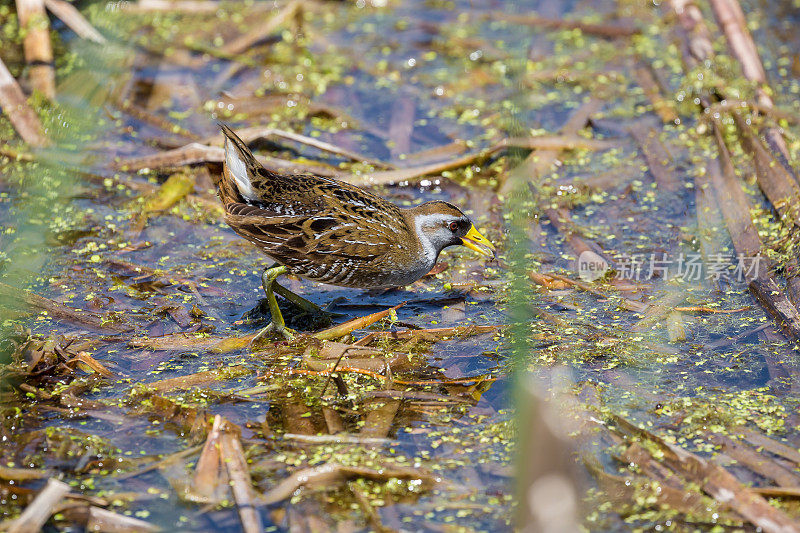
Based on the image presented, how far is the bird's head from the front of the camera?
488cm

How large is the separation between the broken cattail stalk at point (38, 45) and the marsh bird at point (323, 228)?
9.17 ft

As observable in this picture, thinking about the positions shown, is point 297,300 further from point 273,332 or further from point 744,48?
point 744,48

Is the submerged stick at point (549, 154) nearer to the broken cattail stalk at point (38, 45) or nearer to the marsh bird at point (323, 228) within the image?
the marsh bird at point (323, 228)

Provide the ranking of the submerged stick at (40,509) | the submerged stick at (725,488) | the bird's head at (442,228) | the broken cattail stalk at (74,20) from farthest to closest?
Answer: the broken cattail stalk at (74,20) < the bird's head at (442,228) < the submerged stick at (725,488) < the submerged stick at (40,509)

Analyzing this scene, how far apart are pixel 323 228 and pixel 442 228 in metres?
0.69

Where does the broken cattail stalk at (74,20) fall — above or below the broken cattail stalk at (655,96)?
above

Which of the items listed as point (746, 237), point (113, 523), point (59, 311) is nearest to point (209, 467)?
point (113, 523)

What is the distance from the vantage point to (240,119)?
6.96 meters

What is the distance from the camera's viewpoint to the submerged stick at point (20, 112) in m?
6.24

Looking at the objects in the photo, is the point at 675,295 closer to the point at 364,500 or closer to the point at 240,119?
the point at 364,500

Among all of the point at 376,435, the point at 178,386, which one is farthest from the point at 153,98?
the point at 376,435

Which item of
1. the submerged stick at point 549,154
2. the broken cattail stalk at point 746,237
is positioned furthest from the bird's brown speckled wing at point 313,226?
the broken cattail stalk at point 746,237

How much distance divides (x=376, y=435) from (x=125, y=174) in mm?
3269

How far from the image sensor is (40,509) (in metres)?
3.23
